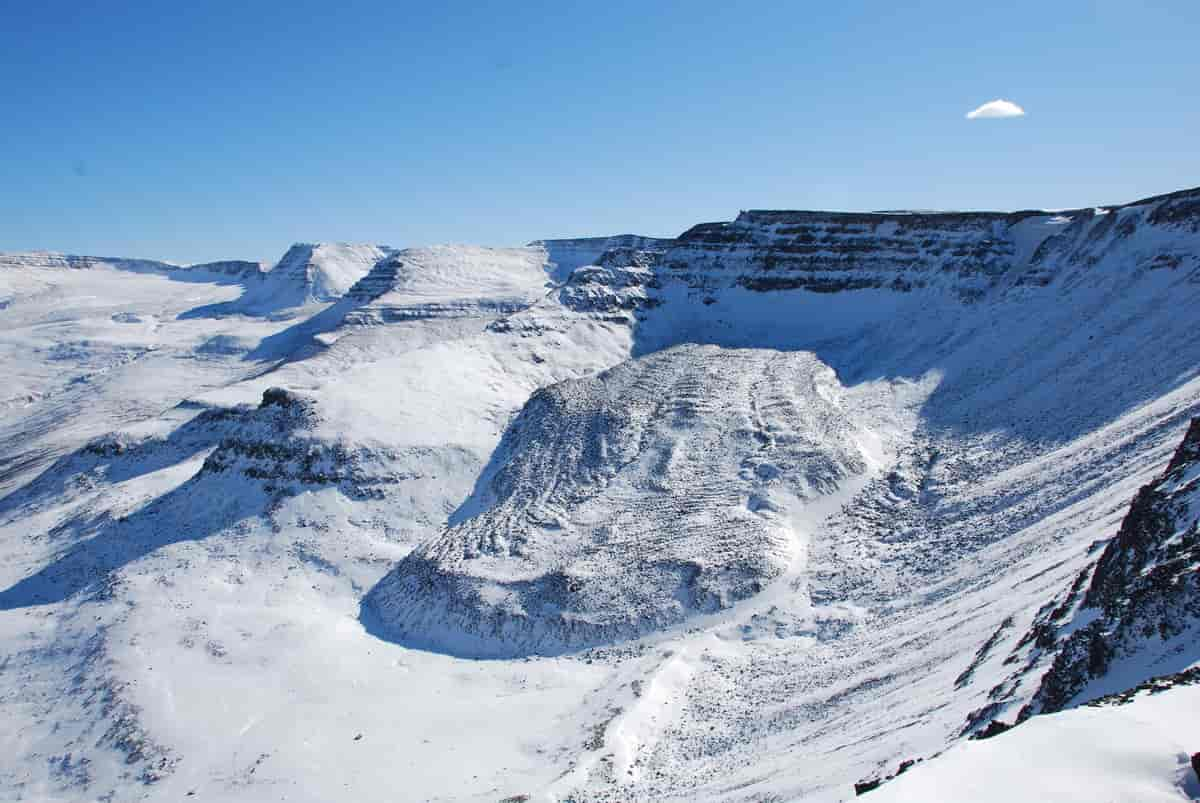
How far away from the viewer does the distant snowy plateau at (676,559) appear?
65.1 feet

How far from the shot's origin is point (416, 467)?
52344 millimetres

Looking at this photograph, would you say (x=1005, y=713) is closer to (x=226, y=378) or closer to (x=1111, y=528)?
(x=1111, y=528)

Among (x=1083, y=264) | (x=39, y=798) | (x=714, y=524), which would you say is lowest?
(x=39, y=798)

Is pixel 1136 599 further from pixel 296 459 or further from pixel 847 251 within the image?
pixel 847 251

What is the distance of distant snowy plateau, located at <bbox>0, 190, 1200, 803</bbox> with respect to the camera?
65.1 ft

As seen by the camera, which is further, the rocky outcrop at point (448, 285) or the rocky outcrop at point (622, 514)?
the rocky outcrop at point (448, 285)

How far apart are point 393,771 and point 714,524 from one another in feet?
69.2

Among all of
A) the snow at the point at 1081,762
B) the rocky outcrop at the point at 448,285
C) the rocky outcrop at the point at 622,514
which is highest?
the rocky outcrop at the point at 448,285

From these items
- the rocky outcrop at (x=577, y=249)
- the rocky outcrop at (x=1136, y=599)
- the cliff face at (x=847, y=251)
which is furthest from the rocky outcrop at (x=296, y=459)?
the rocky outcrop at (x=577, y=249)

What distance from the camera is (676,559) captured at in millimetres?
40031

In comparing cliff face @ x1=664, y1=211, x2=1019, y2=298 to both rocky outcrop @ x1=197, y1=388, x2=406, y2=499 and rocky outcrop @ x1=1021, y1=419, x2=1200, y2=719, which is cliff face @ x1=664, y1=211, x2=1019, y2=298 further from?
rocky outcrop @ x1=1021, y1=419, x2=1200, y2=719

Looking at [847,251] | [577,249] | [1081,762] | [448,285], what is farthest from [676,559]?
[577,249]

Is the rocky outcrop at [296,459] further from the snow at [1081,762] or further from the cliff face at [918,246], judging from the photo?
the cliff face at [918,246]

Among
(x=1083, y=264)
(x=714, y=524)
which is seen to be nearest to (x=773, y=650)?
(x=714, y=524)
